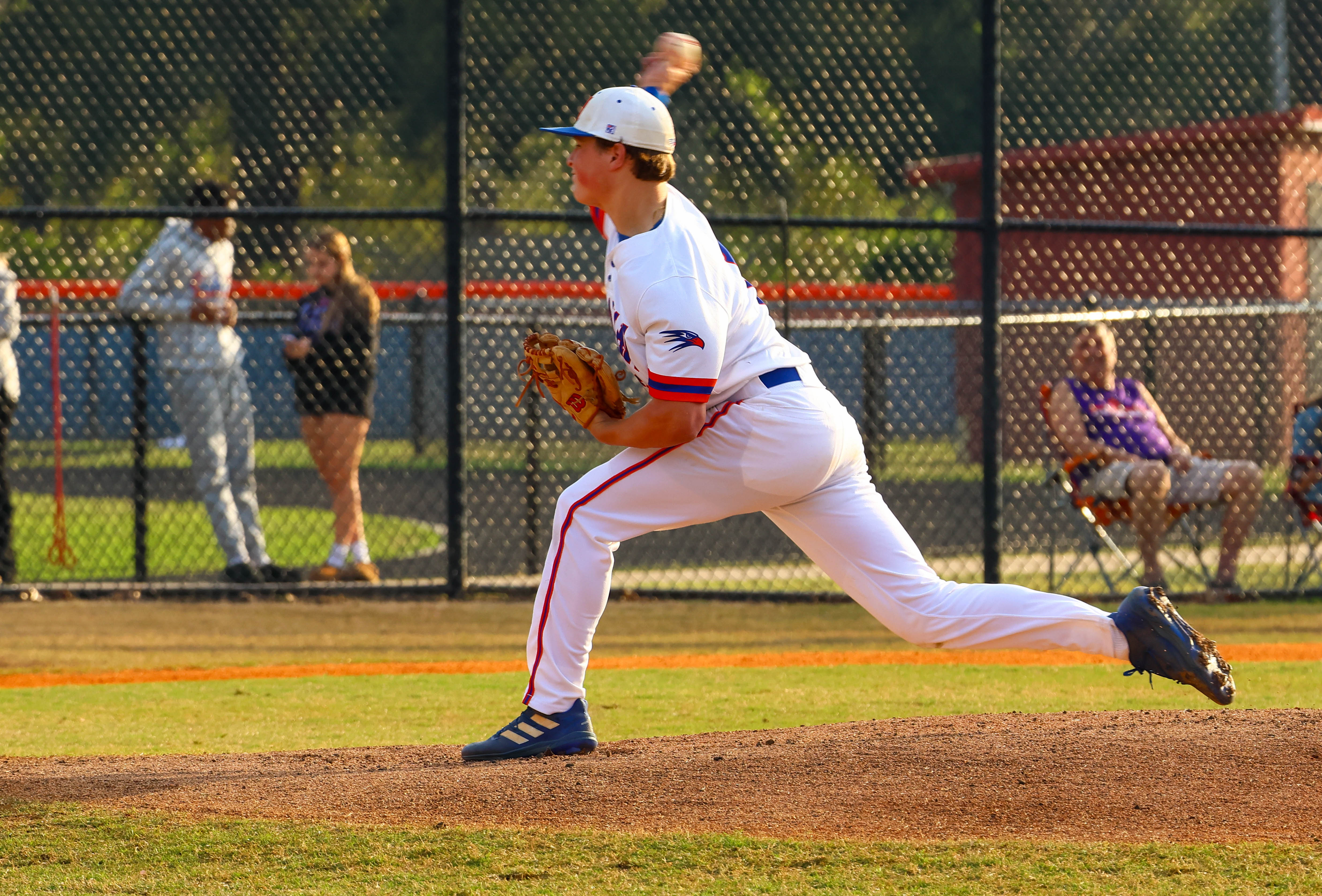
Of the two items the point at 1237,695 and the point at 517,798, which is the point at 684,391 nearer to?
the point at 517,798

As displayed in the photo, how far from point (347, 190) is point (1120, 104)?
39.0ft

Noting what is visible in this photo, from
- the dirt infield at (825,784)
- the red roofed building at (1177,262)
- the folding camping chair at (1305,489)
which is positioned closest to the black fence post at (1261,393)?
the red roofed building at (1177,262)

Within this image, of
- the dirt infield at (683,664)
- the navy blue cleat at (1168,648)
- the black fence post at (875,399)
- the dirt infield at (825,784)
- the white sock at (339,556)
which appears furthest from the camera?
the black fence post at (875,399)

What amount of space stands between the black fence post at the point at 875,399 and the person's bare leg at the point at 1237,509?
2.70 m

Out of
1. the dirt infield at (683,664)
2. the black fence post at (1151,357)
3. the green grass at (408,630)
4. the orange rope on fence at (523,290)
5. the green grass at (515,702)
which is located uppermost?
the orange rope on fence at (523,290)

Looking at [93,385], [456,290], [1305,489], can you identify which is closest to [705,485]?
[456,290]

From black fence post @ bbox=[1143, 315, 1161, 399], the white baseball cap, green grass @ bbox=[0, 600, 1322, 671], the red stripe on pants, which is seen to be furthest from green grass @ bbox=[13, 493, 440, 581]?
the white baseball cap

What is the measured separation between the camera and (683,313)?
3771 mm

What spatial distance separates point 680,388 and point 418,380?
43.8 feet

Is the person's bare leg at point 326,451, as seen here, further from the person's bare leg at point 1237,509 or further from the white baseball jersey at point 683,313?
the person's bare leg at point 1237,509

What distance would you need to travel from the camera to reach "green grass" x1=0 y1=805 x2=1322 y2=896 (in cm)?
301

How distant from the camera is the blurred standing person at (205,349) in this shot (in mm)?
8477

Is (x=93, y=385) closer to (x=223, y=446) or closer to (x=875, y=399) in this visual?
(x=223, y=446)

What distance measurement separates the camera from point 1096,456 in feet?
25.9
